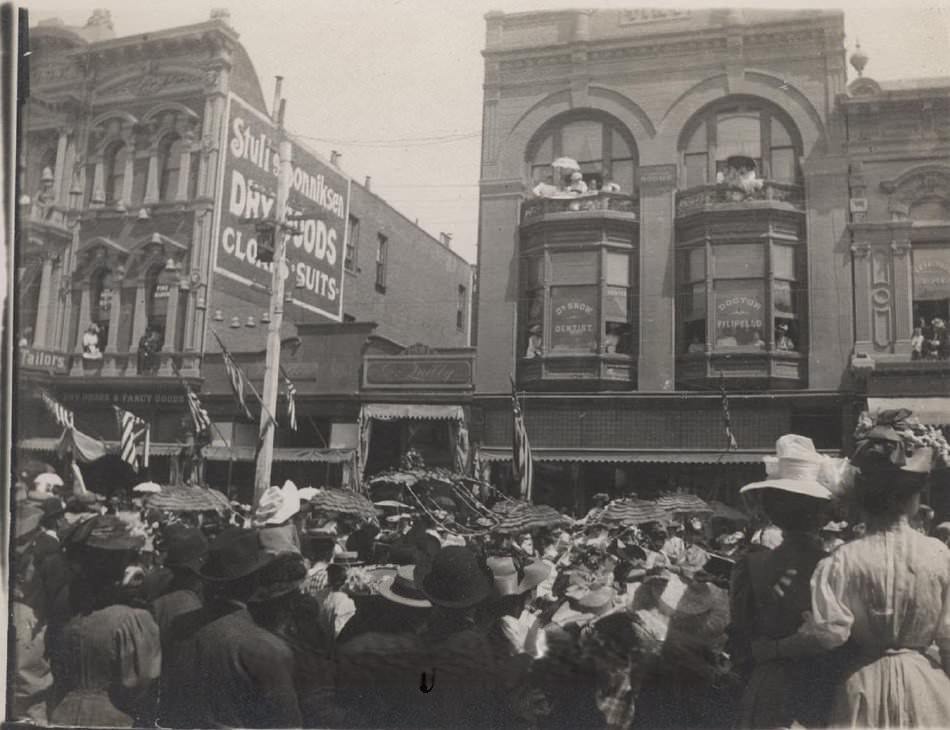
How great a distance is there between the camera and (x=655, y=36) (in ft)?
20.0

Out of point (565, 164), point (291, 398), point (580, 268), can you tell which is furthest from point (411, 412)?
point (565, 164)

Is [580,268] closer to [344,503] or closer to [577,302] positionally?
[577,302]

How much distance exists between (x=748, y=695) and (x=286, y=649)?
2412mm

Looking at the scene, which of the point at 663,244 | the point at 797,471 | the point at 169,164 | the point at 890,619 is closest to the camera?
the point at 890,619

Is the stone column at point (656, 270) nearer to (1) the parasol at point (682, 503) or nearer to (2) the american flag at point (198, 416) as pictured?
(1) the parasol at point (682, 503)

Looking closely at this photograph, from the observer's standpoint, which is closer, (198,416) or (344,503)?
(344,503)

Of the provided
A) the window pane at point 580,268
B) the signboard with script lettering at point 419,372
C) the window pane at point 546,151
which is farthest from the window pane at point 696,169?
the signboard with script lettering at point 419,372

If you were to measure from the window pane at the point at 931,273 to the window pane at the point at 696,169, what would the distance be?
157 centimetres

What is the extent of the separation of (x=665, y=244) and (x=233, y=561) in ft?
12.6

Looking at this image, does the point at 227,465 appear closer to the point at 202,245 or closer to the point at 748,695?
the point at 202,245

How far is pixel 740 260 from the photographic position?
19.7 feet

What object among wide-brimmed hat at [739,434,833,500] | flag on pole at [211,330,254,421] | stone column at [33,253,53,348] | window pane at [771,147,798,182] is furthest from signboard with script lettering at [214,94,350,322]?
wide-brimmed hat at [739,434,833,500]

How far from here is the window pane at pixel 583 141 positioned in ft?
20.7

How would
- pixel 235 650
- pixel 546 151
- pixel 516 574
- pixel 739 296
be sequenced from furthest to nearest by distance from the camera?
1. pixel 546 151
2. pixel 739 296
3. pixel 516 574
4. pixel 235 650
